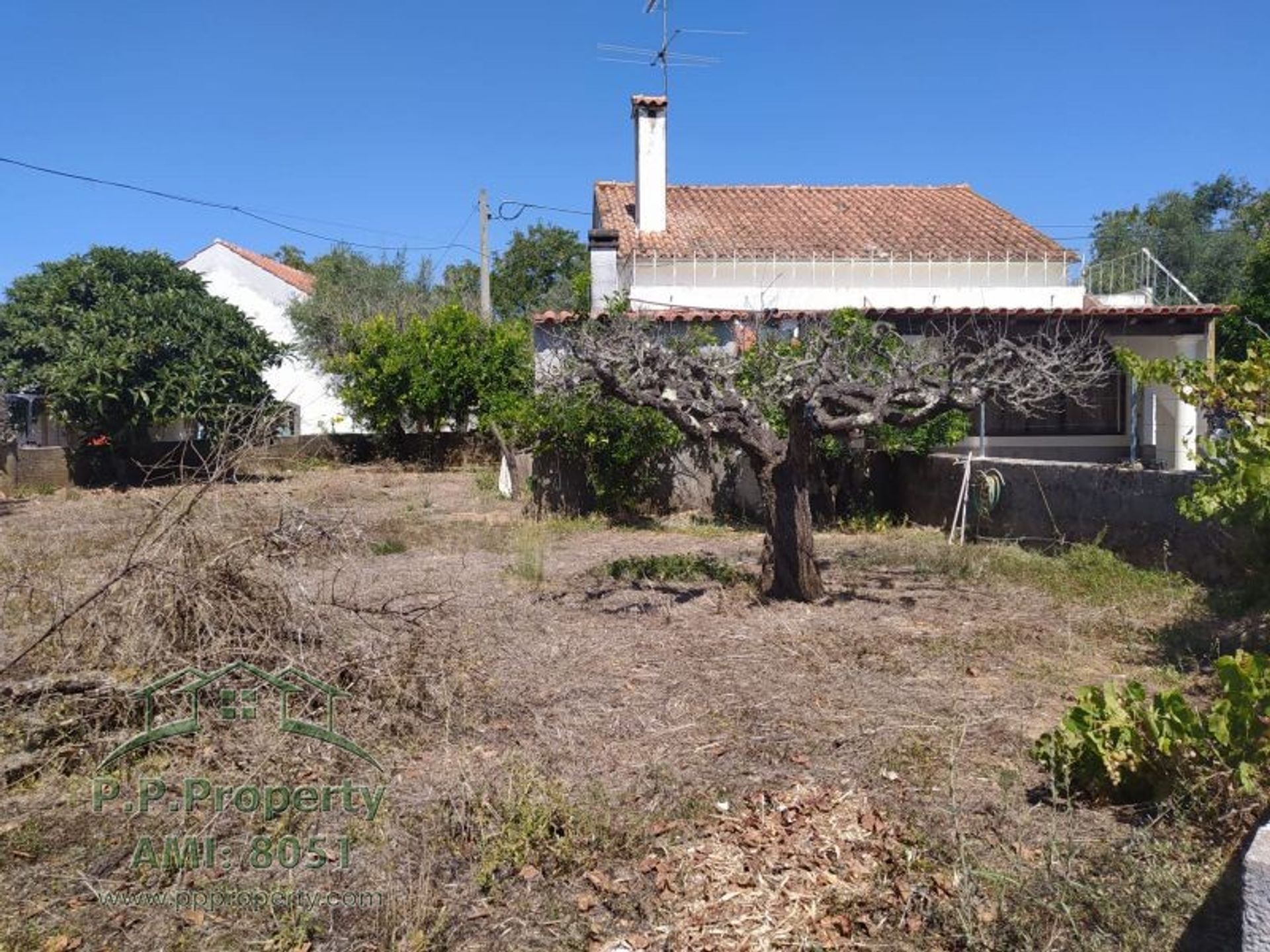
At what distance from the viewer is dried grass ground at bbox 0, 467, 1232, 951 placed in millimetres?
3506

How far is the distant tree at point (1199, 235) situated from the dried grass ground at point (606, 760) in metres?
24.7

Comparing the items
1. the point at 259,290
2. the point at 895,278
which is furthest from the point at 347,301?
the point at 895,278

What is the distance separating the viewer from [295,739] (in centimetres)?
487

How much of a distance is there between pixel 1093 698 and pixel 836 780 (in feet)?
3.89

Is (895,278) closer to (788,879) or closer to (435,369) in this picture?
(435,369)

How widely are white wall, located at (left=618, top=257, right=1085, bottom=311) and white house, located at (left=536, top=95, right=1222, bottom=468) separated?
0.08 feet

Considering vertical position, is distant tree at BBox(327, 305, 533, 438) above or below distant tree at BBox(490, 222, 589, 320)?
below

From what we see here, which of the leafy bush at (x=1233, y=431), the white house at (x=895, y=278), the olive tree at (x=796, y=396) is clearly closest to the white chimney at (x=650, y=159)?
the white house at (x=895, y=278)

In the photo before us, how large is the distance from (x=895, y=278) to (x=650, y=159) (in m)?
5.13

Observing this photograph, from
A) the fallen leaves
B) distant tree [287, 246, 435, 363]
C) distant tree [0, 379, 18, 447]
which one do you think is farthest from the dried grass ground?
distant tree [287, 246, 435, 363]

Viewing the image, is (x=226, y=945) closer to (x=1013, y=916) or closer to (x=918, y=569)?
(x=1013, y=916)

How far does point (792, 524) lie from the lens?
8.30m

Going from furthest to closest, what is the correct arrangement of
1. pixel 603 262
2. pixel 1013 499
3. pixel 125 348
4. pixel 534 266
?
pixel 534 266 < pixel 125 348 < pixel 603 262 < pixel 1013 499

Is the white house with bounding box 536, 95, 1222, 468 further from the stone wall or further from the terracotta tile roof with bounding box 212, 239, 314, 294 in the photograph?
the terracotta tile roof with bounding box 212, 239, 314, 294
